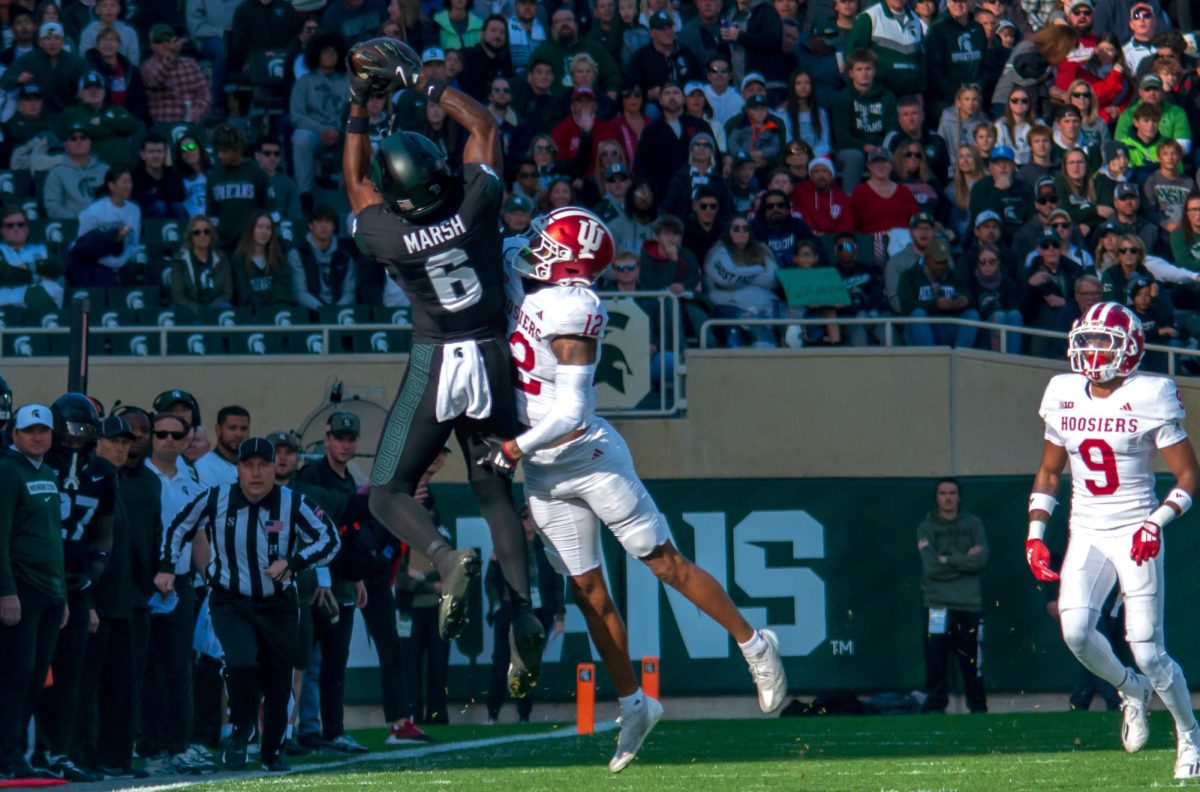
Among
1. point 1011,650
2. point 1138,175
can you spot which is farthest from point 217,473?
point 1138,175

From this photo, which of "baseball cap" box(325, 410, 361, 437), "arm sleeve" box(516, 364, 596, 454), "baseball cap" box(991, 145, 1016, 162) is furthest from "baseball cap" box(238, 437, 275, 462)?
"baseball cap" box(991, 145, 1016, 162)

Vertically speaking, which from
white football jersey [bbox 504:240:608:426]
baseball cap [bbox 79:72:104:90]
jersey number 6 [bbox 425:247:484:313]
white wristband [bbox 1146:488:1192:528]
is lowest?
white wristband [bbox 1146:488:1192:528]

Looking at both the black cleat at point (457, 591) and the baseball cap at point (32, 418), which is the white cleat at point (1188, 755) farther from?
the baseball cap at point (32, 418)

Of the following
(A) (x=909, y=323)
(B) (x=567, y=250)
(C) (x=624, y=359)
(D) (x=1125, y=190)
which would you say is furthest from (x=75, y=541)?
(D) (x=1125, y=190)

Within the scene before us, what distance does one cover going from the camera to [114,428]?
10102 mm

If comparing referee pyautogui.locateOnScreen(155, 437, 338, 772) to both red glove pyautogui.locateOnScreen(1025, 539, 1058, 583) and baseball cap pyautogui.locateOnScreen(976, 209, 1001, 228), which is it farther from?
baseball cap pyautogui.locateOnScreen(976, 209, 1001, 228)

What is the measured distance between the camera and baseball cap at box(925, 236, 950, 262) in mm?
15422

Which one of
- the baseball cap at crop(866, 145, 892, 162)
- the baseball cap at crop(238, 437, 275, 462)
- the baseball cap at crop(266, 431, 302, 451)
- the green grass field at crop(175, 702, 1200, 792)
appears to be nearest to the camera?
the green grass field at crop(175, 702, 1200, 792)

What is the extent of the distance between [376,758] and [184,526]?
161cm

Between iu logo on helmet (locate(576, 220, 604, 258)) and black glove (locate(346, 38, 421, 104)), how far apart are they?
2.74ft

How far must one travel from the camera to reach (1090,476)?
9266 mm

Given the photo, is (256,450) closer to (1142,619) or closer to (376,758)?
(376,758)

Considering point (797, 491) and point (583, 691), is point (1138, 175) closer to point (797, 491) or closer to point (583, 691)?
point (797, 491)

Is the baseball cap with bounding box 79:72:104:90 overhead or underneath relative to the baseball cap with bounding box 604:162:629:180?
overhead
